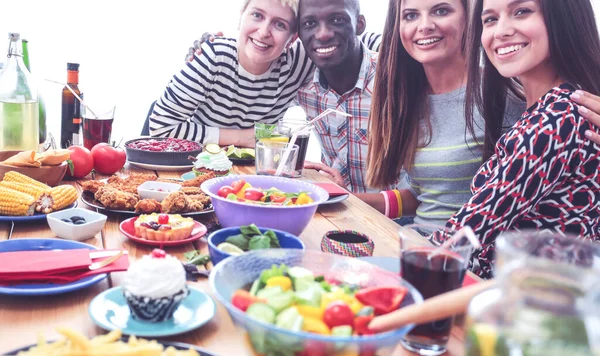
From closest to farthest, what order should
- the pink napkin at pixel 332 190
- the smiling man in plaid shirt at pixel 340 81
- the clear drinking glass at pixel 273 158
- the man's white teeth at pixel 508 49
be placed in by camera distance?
1. the man's white teeth at pixel 508 49
2. the pink napkin at pixel 332 190
3. the clear drinking glass at pixel 273 158
4. the smiling man in plaid shirt at pixel 340 81

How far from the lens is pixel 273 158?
6.33 ft

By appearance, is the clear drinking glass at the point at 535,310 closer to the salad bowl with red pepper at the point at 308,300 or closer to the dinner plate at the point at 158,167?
the salad bowl with red pepper at the point at 308,300

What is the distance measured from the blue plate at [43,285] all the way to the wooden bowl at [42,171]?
0.48 meters

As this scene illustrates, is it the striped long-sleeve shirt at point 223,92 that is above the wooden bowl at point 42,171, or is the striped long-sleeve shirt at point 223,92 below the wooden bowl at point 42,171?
above

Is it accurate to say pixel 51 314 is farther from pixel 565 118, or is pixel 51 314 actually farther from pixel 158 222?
pixel 565 118

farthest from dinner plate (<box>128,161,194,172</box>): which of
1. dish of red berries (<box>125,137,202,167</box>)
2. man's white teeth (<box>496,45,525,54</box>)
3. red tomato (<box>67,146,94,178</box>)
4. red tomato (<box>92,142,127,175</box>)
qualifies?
man's white teeth (<box>496,45,525,54</box>)

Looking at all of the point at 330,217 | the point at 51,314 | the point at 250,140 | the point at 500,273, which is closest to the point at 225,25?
the point at 250,140

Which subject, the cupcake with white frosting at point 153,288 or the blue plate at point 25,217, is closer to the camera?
the cupcake with white frosting at point 153,288

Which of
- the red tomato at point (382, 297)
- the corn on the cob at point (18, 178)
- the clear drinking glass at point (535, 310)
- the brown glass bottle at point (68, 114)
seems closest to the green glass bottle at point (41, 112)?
the brown glass bottle at point (68, 114)

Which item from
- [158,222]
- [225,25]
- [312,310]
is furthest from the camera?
[225,25]

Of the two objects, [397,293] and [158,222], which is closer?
[397,293]

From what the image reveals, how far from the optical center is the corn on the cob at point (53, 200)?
1.39 meters

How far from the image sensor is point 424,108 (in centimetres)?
224

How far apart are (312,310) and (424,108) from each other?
1.62m
